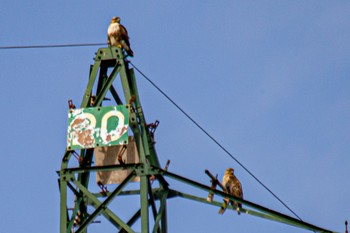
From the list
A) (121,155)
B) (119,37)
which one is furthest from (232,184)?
(119,37)

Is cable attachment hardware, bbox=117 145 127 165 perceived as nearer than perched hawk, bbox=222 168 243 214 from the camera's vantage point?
Yes

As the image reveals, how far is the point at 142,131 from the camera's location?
176 feet

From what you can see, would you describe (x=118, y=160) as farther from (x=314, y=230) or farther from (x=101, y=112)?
(x=314, y=230)

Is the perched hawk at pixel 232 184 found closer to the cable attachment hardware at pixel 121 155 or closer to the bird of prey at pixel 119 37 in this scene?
the cable attachment hardware at pixel 121 155

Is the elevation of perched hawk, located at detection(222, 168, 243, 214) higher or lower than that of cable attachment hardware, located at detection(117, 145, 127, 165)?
higher

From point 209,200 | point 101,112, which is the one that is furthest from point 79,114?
point 209,200

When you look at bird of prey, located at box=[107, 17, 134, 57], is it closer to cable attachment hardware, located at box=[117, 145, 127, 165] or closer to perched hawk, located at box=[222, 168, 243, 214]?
cable attachment hardware, located at box=[117, 145, 127, 165]

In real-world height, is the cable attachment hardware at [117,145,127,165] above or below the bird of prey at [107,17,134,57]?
below

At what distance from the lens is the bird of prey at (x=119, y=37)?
55.3 meters

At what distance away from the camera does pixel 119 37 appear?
5553 centimetres

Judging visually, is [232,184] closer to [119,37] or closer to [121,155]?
[121,155]

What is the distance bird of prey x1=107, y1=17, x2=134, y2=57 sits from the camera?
55281 millimetres

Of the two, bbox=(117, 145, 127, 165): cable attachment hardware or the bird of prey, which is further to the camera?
the bird of prey

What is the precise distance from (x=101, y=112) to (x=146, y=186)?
257 centimetres
